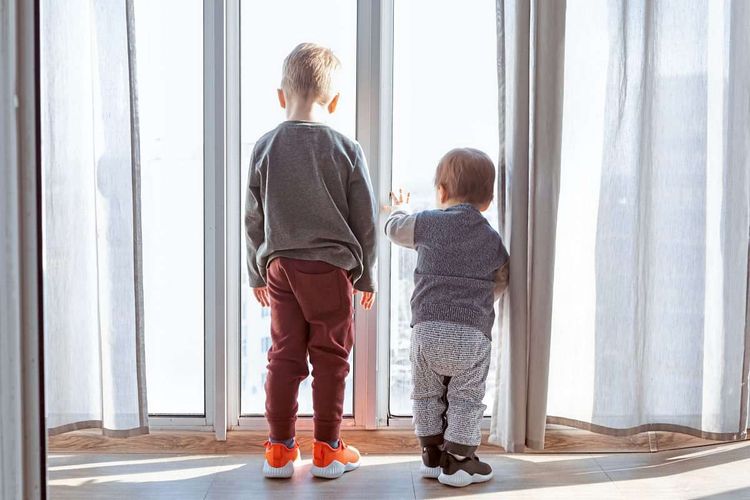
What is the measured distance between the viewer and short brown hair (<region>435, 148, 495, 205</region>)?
6.37 feet

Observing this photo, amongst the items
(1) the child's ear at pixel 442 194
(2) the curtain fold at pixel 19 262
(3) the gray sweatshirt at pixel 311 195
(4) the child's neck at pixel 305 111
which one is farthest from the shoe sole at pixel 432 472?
(2) the curtain fold at pixel 19 262

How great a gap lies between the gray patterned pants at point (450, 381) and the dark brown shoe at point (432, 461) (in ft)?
0.06

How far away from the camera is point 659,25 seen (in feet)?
6.52

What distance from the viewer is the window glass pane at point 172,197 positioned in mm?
2135

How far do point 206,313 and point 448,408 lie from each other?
2.56 feet

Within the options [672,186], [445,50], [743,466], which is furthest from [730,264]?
[445,50]

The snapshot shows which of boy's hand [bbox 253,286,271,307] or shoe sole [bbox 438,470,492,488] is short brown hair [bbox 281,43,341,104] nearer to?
boy's hand [bbox 253,286,271,307]

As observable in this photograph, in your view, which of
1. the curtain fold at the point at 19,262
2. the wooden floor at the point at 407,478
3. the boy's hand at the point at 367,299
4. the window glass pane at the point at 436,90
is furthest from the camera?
the window glass pane at the point at 436,90

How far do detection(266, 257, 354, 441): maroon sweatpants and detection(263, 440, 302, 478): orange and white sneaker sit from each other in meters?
0.03

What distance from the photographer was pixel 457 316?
Answer: 6.23ft

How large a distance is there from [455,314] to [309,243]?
0.43 meters

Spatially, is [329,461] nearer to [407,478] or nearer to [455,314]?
[407,478]

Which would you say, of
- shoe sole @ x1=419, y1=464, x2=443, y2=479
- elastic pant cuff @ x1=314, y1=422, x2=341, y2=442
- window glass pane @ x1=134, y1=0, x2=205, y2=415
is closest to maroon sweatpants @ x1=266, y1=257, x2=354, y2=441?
elastic pant cuff @ x1=314, y1=422, x2=341, y2=442

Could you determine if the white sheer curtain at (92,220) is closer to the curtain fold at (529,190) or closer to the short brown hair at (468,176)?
the short brown hair at (468,176)
